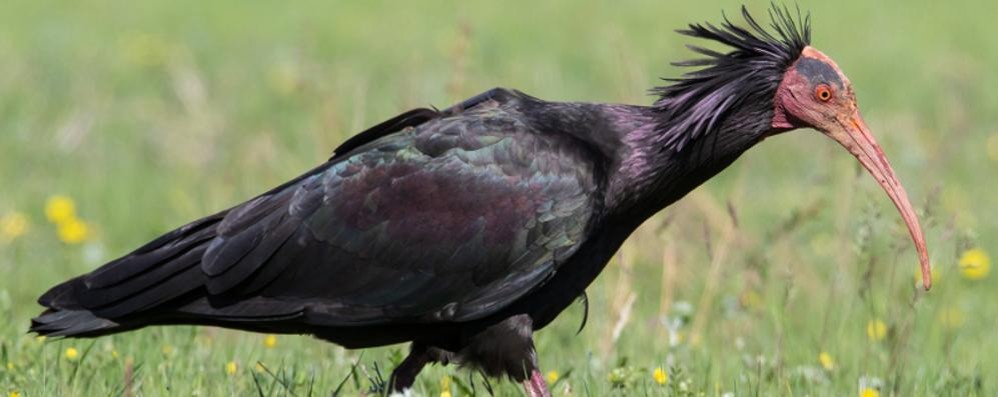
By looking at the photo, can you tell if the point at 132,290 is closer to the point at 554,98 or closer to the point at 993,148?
the point at 554,98

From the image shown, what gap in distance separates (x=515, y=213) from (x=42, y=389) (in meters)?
1.74

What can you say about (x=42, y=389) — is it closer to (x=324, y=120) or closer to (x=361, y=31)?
(x=324, y=120)

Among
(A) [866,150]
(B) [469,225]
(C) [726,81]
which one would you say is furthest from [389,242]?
(A) [866,150]

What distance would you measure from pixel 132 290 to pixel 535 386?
56.2 inches

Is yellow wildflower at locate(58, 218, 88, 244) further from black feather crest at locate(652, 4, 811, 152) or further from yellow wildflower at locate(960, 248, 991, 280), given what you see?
yellow wildflower at locate(960, 248, 991, 280)

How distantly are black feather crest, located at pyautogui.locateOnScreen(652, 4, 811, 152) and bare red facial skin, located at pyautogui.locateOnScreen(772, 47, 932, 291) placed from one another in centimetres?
6

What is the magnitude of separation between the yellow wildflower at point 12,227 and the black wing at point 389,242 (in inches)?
134

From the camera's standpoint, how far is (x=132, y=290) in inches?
229

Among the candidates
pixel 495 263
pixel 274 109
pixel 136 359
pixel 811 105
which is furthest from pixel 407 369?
pixel 274 109

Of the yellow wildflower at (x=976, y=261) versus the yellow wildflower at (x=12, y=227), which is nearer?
the yellow wildflower at (x=976, y=261)

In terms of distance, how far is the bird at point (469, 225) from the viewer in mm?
5711

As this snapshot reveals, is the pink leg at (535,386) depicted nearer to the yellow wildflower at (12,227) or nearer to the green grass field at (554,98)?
the green grass field at (554,98)

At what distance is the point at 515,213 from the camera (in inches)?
225

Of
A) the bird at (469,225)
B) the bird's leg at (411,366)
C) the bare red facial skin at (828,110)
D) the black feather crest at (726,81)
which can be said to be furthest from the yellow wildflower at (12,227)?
the bare red facial skin at (828,110)
